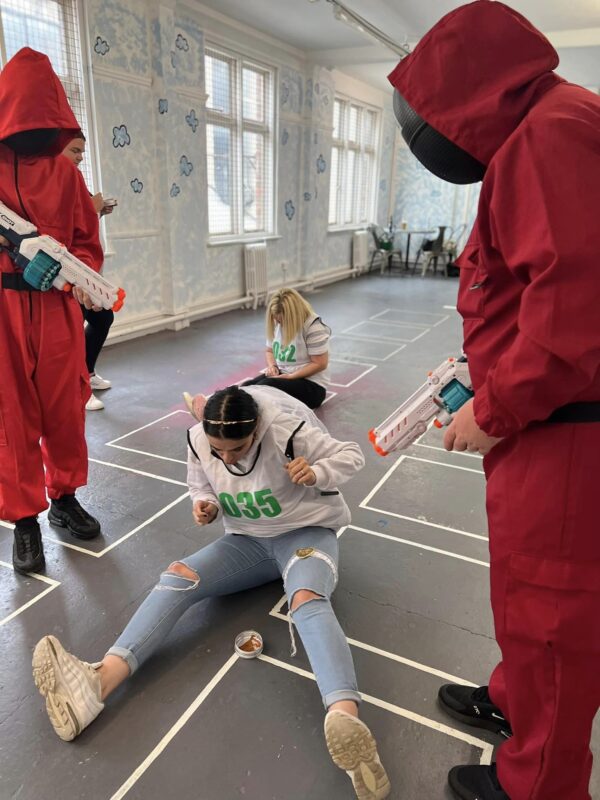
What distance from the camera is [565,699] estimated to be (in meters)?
1.07

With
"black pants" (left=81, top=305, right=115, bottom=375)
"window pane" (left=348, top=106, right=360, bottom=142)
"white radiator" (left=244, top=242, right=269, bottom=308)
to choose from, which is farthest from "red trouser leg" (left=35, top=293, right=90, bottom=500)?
"window pane" (left=348, top=106, right=360, bottom=142)

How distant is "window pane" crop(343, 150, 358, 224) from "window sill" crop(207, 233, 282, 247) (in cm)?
284

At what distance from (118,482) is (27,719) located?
4.57ft

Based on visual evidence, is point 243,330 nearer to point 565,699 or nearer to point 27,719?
point 27,719

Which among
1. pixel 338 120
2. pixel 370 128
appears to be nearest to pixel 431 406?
pixel 338 120

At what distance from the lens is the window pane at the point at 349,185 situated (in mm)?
10344

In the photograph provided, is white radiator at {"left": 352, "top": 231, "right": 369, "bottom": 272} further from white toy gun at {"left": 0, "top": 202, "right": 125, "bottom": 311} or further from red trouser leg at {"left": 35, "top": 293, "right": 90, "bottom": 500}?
white toy gun at {"left": 0, "top": 202, "right": 125, "bottom": 311}

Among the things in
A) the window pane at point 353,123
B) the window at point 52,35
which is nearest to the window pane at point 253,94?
the window at point 52,35

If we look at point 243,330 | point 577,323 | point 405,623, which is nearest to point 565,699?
point 577,323

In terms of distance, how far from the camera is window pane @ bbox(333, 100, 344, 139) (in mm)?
9539

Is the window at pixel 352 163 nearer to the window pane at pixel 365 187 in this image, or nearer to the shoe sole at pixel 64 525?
the window pane at pixel 365 187

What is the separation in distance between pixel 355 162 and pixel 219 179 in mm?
4378

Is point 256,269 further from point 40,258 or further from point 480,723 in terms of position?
point 480,723

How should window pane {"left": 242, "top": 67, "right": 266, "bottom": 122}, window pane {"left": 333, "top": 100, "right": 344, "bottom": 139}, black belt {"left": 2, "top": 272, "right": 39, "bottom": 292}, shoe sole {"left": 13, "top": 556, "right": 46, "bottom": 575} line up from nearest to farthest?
black belt {"left": 2, "top": 272, "right": 39, "bottom": 292} → shoe sole {"left": 13, "top": 556, "right": 46, "bottom": 575} → window pane {"left": 242, "top": 67, "right": 266, "bottom": 122} → window pane {"left": 333, "top": 100, "right": 344, "bottom": 139}
